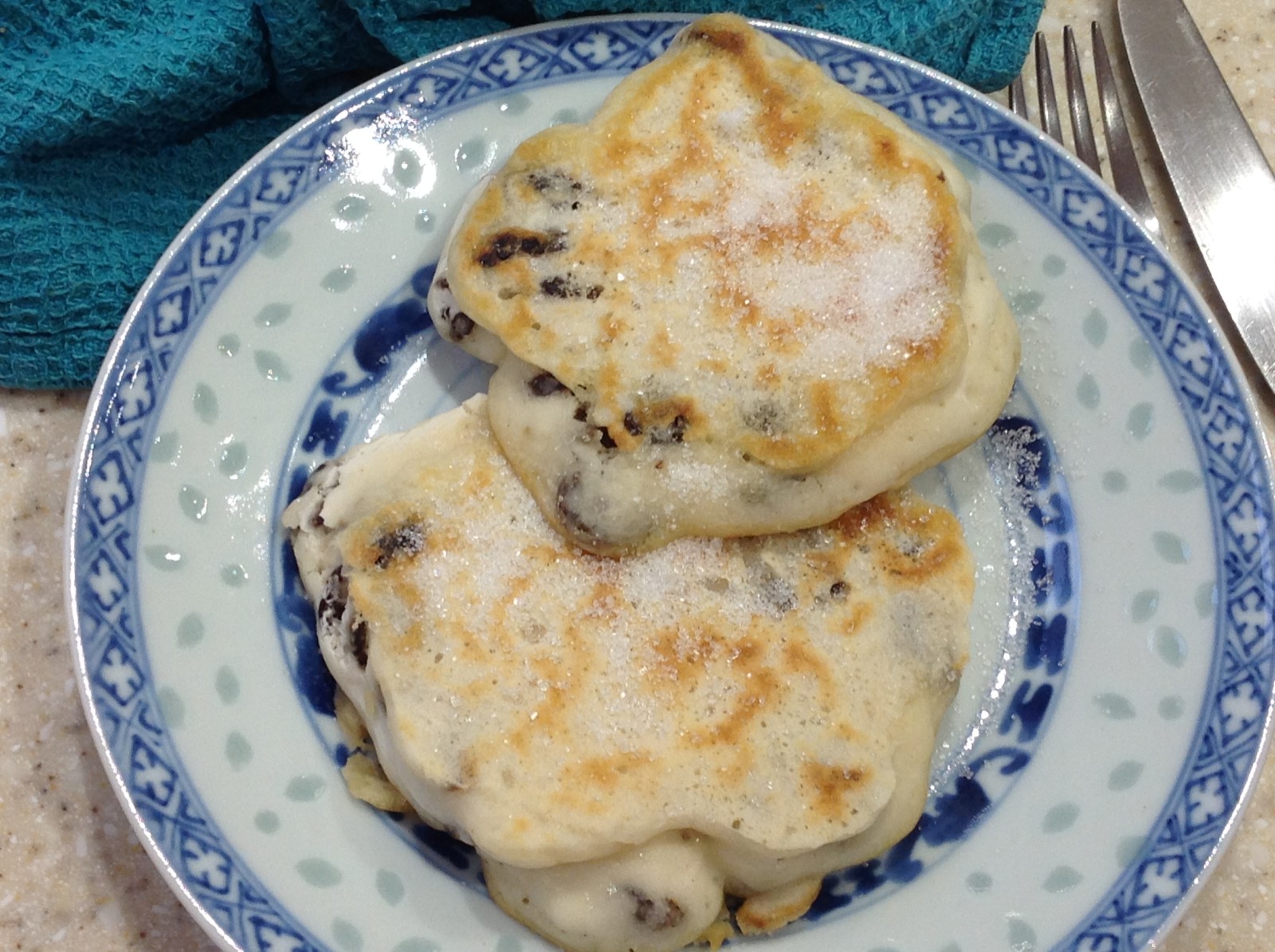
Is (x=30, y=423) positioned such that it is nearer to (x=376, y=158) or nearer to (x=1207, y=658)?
(x=376, y=158)

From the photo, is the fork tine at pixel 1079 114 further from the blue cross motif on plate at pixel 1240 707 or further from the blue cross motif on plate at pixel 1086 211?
the blue cross motif on plate at pixel 1240 707

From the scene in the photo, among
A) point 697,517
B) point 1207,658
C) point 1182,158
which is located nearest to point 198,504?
point 697,517

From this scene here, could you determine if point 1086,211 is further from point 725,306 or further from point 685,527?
point 685,527

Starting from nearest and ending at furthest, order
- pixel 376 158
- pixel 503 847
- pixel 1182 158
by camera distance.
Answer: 1. pixel 503 847
2. pixel 376 158
3. pixel 1182 158

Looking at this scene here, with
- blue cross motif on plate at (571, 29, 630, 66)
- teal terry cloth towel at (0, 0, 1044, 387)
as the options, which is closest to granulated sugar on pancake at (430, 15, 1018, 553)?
blue cross motif on plate at (571, 29, 630, 66)

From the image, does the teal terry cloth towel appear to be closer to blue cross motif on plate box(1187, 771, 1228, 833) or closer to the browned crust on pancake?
the browned crust on pancake

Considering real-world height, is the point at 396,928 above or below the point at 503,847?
below

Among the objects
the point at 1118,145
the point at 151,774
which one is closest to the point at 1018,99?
the point at 1118,145

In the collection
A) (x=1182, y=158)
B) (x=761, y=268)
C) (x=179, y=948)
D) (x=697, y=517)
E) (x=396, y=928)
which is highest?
(x=1182, y=158)
